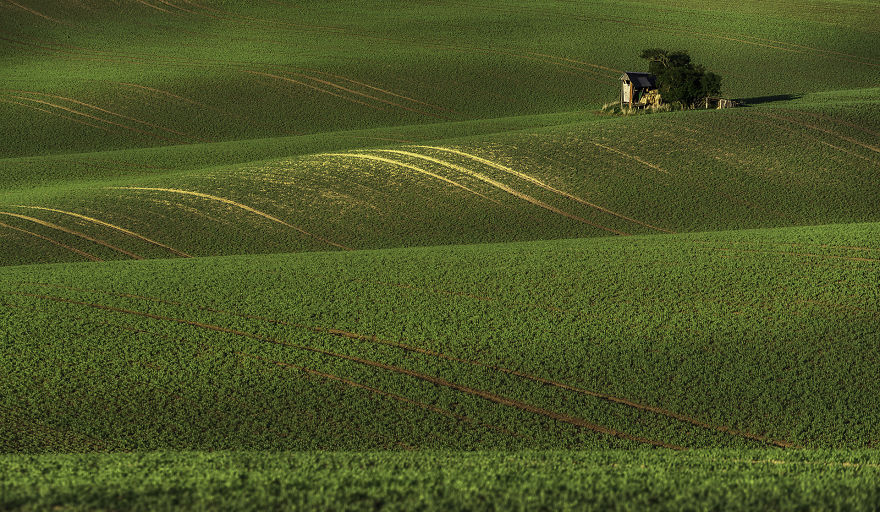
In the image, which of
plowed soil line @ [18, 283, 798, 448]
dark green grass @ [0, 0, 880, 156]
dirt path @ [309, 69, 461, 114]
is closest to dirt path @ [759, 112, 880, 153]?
dark green grass @ [0, 0, 880, 156]

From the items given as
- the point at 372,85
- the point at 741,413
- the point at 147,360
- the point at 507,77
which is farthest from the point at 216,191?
the point at 507,77

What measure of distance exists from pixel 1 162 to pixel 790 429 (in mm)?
35678

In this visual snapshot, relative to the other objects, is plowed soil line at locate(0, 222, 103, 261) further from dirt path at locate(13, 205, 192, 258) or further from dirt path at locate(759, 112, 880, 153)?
dirt path at locate(759, 112, 880, 153)

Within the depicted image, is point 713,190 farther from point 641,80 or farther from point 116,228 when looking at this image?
point 116,228

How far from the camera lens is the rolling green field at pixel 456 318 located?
8.84 meters

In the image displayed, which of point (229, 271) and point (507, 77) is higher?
point (507, 77)

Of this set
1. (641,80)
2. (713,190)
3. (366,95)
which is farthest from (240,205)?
(641,80)

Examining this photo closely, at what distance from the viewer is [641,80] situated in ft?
137

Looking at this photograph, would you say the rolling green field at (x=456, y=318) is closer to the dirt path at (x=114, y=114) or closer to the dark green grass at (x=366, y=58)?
the dirt path at (x=114, y=114)

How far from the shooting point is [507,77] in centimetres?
5169

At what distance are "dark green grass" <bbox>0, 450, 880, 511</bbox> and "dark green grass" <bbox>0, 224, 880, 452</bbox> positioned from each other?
225cm

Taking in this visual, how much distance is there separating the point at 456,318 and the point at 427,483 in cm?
769

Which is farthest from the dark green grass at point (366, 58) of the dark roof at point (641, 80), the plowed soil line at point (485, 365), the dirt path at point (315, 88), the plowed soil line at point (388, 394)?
the plowed soil line at point (388, 394)

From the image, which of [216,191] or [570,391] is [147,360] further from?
[216,191]
